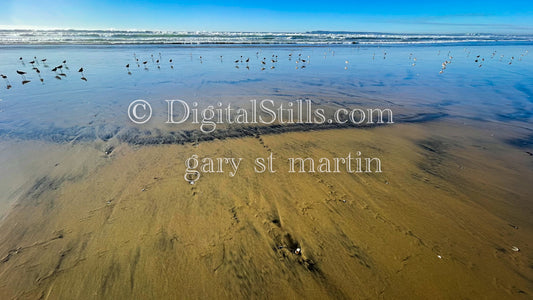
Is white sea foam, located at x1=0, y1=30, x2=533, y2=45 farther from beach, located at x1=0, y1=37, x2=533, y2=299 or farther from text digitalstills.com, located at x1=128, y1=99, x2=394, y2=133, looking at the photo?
beach, located at x1=0, y1=37, x2=533, y2=299

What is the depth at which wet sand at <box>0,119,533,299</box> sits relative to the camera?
12.0 feet

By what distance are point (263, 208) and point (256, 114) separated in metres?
5.77

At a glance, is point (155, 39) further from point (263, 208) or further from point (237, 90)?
point (263, 208)

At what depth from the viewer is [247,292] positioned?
11.8ft

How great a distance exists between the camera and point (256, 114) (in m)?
10.2

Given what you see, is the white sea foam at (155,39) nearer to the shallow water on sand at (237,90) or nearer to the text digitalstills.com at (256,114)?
the shallow water on sand at (237,90)

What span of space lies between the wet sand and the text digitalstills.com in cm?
263

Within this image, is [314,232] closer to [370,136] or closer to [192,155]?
[192,155]

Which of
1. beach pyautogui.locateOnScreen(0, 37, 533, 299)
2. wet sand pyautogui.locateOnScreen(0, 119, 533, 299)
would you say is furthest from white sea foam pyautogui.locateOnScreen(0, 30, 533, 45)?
wet sand pyautogui.locateOnScreen(0, 119, 533, 299)

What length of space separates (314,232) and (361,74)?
16791 mm

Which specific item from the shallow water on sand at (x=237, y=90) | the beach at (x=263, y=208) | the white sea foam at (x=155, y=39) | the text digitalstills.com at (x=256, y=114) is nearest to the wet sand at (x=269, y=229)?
the beach at (x=263, y=208)

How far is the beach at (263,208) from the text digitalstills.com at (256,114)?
42 centimetres

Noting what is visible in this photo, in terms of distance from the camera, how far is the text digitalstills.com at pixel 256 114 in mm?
9453

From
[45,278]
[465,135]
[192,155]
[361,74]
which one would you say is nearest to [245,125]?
[192,155]
